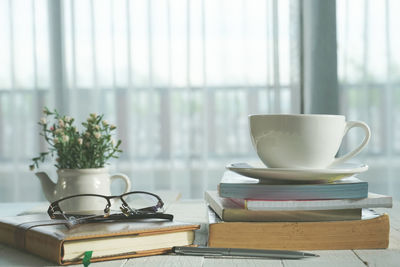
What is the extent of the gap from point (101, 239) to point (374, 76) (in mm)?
2605

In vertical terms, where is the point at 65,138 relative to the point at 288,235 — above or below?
above

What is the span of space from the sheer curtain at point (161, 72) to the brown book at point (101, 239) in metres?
2.25

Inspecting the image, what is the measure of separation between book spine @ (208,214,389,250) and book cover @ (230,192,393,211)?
21 millimetres

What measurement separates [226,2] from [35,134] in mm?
1301

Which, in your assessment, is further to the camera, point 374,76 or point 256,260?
point 374,76

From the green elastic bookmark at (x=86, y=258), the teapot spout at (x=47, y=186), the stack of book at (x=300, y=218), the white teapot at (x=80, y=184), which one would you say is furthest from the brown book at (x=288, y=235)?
the teapot spout at (x=47, y=186)

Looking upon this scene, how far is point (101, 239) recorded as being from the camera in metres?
0.67

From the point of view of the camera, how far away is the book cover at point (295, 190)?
2.41 feet

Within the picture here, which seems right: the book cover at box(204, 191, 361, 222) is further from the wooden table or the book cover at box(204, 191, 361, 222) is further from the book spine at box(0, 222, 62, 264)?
the book spine at box(0, 222, 62, 264)

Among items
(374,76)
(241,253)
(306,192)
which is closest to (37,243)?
(241,253)

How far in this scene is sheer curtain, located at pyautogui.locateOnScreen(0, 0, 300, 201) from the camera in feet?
9.68

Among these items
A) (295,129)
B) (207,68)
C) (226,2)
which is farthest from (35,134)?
(295,129)

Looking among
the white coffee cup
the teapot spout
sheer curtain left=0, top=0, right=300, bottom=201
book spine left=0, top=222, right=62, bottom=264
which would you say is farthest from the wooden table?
sheer curtain left=0, top=0, right=300, bottom=201

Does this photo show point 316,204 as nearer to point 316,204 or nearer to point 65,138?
point 316,204
